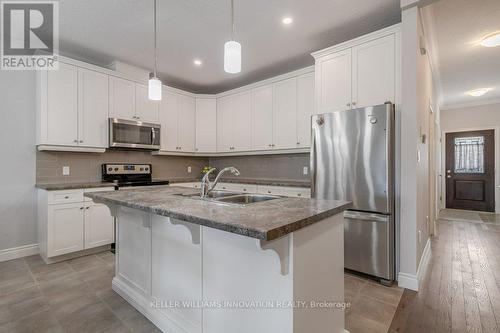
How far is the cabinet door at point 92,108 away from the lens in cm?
329

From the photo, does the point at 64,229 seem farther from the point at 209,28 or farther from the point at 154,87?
the point at 209,28

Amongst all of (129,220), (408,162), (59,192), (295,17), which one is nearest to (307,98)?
(295,17)

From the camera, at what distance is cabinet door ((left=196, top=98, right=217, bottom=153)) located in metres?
4.72

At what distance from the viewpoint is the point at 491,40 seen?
2963 mm

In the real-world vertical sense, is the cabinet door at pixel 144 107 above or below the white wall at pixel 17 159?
above

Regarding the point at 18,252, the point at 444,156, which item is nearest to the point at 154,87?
the point at 18,252

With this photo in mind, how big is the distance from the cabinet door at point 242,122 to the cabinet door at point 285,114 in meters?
0.53

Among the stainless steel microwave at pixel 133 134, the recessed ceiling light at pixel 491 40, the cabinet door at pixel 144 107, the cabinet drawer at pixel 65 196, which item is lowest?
the cabinet drawer at pixel 65 196

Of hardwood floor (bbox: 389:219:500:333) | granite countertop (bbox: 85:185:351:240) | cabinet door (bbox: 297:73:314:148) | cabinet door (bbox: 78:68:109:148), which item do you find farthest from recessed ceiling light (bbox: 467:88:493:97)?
cabinet door (bbox: 78:68:109:148)

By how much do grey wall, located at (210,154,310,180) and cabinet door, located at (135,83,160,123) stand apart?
64.5 inches

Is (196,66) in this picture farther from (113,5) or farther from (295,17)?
(295,17)

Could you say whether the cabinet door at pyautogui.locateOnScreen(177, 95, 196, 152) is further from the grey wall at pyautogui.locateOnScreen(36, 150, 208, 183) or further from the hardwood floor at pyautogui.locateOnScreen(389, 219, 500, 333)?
the hardwood floor at pyautogui.locateOnScreen(389, 219, 500, 333)

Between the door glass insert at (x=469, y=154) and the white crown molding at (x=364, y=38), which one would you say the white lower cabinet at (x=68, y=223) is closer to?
the white crown molding at (x=364, y=38)

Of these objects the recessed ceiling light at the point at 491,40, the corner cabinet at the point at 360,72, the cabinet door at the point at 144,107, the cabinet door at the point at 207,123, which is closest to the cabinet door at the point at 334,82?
the corner cabinet at the point at 360,72
